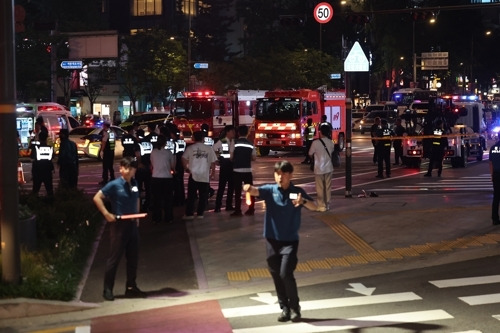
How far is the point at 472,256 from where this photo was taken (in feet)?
44.9

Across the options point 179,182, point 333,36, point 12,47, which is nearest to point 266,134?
point 179,182

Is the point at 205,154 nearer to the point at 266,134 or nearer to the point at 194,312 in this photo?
the point at 194,312

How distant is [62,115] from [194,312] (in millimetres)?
31824

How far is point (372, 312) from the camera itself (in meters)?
10.1

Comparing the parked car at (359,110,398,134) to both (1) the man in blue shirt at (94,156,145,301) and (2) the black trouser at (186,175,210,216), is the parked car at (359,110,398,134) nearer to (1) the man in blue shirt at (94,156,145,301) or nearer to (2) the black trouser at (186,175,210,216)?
(2) the black trouser at (186,175,210,216)

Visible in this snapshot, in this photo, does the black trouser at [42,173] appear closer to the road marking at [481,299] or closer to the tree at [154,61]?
the road marking at [481,299]

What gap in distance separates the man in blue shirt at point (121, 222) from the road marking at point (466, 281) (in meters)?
→ 4.16

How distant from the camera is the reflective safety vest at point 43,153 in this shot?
1997 cm

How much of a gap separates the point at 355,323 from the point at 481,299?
2.03 meters

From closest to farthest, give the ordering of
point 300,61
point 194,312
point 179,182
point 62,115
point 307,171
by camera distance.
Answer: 1. point 194,312
2. point 179,182
3. point 307,171
4. point 62,115
5. point 300,61

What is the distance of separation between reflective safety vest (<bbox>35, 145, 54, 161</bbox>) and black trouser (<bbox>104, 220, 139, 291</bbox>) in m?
9.50

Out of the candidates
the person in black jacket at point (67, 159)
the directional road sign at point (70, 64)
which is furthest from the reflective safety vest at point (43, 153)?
the directional road sign at point (70, 64)

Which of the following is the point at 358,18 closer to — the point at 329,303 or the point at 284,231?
the point at 329,303

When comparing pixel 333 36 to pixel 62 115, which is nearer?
pixel 62 115
